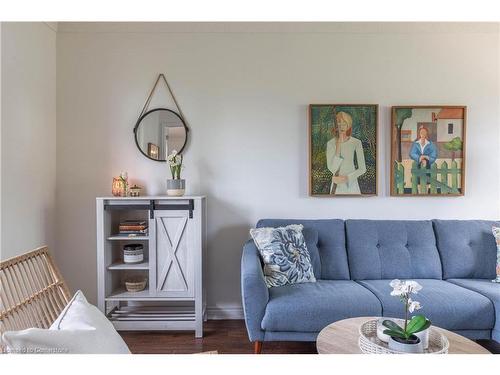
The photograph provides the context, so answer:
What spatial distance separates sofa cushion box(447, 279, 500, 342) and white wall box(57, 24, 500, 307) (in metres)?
0.67

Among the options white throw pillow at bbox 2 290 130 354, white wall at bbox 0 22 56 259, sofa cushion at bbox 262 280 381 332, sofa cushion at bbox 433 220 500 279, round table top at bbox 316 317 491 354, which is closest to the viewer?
white throw pillow at bbox 2 290 130 354

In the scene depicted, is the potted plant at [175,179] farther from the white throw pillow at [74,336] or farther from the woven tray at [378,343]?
the woven tray at [378,343]

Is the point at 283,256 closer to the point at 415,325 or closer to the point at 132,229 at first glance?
the point at 415,325

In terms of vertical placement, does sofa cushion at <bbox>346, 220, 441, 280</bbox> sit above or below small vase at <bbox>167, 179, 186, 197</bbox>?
below

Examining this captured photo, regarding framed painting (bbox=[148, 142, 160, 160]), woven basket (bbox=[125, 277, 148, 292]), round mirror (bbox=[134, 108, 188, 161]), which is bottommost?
woven basket (bbox=[125, 277, 148, 292])

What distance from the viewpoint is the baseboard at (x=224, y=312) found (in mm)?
2908

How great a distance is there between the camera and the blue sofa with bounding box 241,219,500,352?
2.02 m

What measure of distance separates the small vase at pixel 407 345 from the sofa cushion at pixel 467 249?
1417 millimetres

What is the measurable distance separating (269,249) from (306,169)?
0.90 meters

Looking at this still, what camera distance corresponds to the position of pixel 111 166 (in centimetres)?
291

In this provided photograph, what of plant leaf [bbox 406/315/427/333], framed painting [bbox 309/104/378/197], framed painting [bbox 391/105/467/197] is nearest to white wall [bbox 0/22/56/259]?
framed painting [bbox 309/104/378/197]

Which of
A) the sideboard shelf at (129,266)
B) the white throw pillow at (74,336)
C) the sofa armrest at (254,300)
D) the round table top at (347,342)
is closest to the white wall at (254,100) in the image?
the sideboard shelf at (129,266)

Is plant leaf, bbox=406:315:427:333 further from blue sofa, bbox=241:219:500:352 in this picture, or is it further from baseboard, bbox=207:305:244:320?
baseboard, bbox=207:305:244:320

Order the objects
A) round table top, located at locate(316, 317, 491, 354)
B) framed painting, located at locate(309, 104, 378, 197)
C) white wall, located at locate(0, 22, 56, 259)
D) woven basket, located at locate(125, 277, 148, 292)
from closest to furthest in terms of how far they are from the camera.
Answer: round table top, located at locate(316, 317, 491, 354)
white wall, located at locate(0, 22, 56, 259)
woven basket, located at locate(125, 277, 148, 292)
framed painting, located at locate(309, 104, 378, 197)
